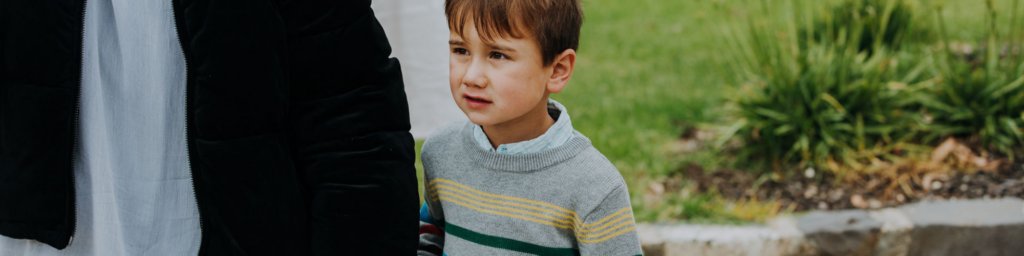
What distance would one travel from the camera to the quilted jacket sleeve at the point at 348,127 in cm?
143

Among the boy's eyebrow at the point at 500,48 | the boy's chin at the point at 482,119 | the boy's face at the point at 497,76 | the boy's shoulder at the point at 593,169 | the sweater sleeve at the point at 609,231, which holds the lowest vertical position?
the sweater sleeve at the point at 609,231

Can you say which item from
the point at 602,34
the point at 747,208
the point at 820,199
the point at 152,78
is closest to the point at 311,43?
the point at 152,78

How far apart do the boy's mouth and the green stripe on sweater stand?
285 millimetres

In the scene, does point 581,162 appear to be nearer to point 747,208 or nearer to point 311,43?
point 311,43

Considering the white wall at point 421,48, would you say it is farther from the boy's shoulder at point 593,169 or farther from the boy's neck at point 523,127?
the boy's shoulder at point 593,169

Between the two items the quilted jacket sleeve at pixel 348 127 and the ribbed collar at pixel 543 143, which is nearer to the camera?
the quilted jacket sleeve at pixel 348 127

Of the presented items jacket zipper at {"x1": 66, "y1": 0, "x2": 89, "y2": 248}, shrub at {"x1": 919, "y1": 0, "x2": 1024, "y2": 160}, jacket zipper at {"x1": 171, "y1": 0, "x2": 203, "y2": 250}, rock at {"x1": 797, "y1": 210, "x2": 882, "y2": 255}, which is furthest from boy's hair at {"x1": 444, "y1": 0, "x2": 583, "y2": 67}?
shrub at {"x1": 919, "y1": 0, "x2": 1024, "y2": 160}

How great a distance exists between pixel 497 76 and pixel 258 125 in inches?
17.1

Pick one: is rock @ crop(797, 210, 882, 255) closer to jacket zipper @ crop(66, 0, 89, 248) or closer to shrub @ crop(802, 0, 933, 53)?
shrub @ crop(802, 0, 933, 53)

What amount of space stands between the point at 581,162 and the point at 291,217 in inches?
22.1

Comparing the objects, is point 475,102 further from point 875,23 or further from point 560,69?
point 875,23

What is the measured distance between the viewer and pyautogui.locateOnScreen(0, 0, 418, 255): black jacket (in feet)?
4.47

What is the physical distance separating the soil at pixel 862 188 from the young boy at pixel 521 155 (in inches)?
92.2

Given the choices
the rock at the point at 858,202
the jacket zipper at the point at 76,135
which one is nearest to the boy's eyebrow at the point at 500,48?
the jacket zipper at the point at 76,135
